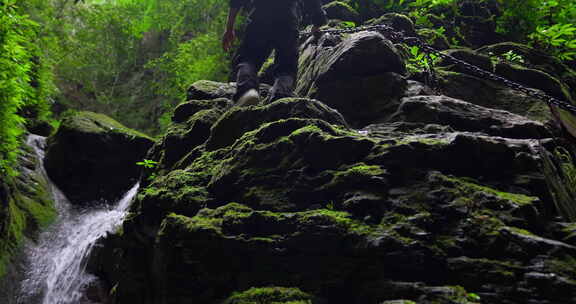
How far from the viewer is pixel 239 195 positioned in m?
3.68

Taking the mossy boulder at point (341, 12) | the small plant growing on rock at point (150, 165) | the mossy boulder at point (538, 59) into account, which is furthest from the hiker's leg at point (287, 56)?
the mossy boulder at point (341, 12)

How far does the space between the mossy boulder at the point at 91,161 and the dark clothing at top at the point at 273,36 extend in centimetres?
670

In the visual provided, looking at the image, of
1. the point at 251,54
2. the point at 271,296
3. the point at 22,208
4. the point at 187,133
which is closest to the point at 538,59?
the point at 251,54

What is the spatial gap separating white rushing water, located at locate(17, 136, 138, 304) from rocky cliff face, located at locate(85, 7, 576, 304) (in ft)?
11.2

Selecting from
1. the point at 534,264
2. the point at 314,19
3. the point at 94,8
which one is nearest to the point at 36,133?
the point at 94,8

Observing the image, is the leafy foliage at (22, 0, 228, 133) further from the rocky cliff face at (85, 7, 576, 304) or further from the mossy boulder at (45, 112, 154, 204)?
the rocky cliff face at (85, 7, 576, 304)

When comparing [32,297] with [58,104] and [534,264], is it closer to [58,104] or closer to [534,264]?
[534,264]

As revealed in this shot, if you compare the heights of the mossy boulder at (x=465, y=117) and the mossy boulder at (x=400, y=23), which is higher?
the mossy boulder at (x=400, y=23)

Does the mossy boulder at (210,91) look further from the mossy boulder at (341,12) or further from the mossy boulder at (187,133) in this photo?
the mossy boulder at (341,12)

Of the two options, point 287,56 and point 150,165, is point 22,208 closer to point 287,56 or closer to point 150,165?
point 150,165

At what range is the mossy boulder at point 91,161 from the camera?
10.4 metres

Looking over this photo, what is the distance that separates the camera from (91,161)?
1052 centimetres

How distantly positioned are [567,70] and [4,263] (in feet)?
37.5

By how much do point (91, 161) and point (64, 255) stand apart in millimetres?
3384
